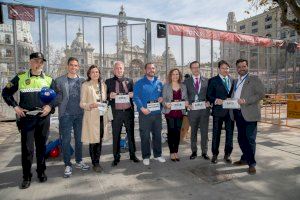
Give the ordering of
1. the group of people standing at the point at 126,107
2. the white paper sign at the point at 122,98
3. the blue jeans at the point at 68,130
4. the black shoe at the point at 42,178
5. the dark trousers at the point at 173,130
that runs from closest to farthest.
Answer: the group of people standing at the point at 126,107, the black shoe at the point at 42,178, the blue jeans at the point at 68,130, the white paper sign at the point at 122,98, the dark trousers at the point at 173,130

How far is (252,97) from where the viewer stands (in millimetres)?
5262

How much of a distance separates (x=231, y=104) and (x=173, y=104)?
115cm

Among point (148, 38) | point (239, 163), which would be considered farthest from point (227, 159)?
point (148, 38)

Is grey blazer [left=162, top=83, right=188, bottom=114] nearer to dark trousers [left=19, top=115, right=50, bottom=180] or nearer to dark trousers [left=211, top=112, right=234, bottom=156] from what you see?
dark trousers [left=211, top=112, right=234, bottom=156]

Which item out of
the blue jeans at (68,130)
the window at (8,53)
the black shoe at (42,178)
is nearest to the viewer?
the black shoe at (42,178)

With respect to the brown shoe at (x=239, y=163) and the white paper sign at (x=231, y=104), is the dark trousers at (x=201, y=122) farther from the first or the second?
the brown shoe at (x=239, y=163)

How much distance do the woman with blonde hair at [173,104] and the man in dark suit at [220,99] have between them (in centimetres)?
58

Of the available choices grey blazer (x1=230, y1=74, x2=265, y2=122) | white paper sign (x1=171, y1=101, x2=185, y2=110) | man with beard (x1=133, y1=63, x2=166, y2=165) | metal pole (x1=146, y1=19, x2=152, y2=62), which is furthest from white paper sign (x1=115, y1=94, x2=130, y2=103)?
metal pole (x1=146, y1=19, x2=152, y2=62)

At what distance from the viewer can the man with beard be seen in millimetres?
5731

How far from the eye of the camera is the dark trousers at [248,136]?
208 inches

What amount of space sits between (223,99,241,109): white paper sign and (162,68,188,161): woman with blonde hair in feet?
2.62

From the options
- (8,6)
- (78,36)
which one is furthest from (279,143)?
(8,6)

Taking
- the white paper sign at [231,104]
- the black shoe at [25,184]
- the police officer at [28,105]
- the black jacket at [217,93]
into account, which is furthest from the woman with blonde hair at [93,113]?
the white paper sign at [231,104]

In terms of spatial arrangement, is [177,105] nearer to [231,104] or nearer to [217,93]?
[217,93]
